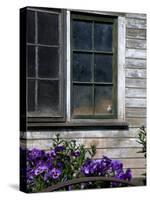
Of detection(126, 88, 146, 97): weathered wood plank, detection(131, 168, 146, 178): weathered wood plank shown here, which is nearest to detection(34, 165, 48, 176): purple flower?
detection(131, 168, 146, 178): weathered wood plank

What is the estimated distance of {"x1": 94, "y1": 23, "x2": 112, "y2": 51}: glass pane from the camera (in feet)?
16.6

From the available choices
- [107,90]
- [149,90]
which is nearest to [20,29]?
[107,90]

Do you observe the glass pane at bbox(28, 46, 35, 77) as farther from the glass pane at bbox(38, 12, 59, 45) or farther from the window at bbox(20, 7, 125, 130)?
the glass pane at bbox(38, 12, 59, 45)

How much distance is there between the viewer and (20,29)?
4766 millimetres

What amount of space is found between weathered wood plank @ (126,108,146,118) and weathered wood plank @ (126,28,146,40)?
0.60 m

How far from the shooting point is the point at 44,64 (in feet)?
15.7

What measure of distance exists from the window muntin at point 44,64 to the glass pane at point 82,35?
0.46 ft

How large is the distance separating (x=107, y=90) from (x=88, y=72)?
0.75ft

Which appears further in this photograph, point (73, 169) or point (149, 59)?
point (149, 59)

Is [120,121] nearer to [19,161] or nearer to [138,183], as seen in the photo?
[138,183]

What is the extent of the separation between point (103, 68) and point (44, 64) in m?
0.55

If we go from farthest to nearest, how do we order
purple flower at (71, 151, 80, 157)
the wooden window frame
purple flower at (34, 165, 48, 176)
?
purple flower at (71, 151, 80, 157) < purple flower at (34, 165, 48, 176) < the wooden window frame

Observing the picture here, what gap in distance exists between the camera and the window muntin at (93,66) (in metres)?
4.97

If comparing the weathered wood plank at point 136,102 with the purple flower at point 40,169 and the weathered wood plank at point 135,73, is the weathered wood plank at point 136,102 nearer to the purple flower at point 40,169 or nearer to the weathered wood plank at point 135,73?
the weathered wood plank at point 135,73
